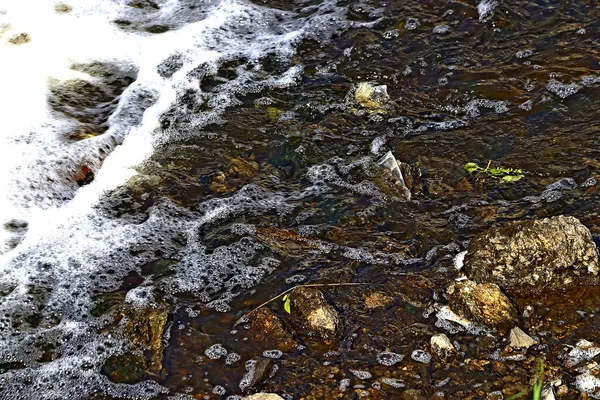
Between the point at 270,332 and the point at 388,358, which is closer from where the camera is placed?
the point at 388,358

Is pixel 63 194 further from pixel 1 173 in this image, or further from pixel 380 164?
pixel 380 164

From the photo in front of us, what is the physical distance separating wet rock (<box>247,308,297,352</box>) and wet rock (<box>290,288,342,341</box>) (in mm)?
83

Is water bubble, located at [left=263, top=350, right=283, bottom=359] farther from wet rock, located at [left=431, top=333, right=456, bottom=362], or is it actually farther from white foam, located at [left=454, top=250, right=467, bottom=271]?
white foam, located at [left=454, top=250, right=467, bottom=271]

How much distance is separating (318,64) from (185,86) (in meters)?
1.16

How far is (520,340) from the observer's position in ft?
10.6

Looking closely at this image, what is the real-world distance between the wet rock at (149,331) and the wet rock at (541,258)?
68.3 inches

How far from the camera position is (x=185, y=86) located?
5.62 m

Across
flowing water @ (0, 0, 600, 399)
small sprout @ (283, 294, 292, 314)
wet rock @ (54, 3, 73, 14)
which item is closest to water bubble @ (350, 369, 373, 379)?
flowing water @ (0, 0, 600, 399)

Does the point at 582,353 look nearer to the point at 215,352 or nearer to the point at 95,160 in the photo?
the point at 215,352

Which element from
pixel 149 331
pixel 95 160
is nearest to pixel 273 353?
pixel 149 331

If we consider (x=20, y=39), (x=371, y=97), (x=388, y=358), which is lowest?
(x=388, y=358)

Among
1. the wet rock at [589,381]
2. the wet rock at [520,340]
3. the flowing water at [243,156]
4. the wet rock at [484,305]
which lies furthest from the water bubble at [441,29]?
the wet rock at [589,381]

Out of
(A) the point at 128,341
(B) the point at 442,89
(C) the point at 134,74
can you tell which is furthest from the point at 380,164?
(C) the point at 134,74

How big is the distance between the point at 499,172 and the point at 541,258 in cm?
108
